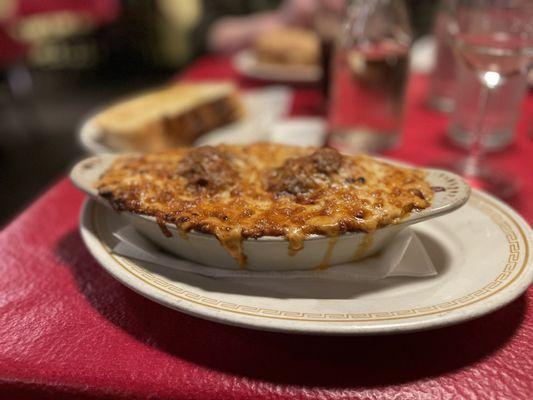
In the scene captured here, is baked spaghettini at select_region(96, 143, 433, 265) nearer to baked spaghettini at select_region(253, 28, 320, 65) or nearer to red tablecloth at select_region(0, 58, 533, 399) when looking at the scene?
red tablecloth at select_region(0, 58, 533, 399)

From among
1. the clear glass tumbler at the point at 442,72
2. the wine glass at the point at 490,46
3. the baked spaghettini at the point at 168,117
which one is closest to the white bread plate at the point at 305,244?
the wine glass at the point at 490,46

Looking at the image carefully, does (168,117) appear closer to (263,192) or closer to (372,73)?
(372,73)

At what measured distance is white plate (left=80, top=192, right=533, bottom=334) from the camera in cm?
49

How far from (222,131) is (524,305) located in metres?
0.86


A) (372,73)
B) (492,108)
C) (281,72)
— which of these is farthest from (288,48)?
(492,108)

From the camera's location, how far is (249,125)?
123 centimetres

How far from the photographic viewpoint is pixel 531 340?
53cm

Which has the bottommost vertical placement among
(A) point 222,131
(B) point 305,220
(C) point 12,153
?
(C) point 12,153

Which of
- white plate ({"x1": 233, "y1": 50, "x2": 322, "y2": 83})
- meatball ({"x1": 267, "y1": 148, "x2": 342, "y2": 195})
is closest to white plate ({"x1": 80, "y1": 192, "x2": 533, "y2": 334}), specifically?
meatball ({"x1": 267, "y1": 148, "x2": 342, "y2": 195})

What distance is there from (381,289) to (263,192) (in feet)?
0.61

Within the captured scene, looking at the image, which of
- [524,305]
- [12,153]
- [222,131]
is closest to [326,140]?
[222,131]

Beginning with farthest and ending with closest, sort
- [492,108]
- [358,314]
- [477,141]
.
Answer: [492,108] → [477,141] → [358,314]

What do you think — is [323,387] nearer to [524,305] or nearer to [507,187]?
[524,305]

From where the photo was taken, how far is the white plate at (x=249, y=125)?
3.53ft
